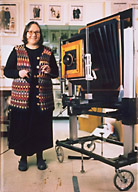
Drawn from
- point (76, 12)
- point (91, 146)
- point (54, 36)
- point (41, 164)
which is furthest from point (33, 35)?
point (91, 146)

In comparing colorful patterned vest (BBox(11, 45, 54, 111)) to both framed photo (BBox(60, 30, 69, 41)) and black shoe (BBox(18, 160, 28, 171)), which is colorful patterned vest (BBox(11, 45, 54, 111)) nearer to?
framed photo (BBox(60, 30, 69, 41))

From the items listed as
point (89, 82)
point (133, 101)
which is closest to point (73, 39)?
point (89, 82)

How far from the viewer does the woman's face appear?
1.23 meters

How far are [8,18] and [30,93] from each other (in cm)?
46

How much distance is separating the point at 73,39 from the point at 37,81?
360 mm

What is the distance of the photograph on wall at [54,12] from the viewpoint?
110 cm

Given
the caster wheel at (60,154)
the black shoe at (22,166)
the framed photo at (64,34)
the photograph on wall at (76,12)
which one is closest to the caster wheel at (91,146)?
the caster wheel at (60,154)

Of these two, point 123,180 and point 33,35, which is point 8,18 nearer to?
point 33,35

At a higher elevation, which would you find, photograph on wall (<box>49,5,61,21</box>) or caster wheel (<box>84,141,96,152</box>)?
photograph on wall (<box>49,5,61,21</box>)

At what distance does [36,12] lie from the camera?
110 centimetres

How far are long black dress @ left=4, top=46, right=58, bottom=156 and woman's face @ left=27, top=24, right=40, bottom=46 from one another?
0.18ft

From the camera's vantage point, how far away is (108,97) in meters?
1.38

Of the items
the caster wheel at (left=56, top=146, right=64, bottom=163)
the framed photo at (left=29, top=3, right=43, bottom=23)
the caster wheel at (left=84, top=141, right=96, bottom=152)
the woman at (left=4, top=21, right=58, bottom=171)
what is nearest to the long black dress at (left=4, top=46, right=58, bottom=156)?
the woman at (left=4, top=21, right=58, bottom=171)

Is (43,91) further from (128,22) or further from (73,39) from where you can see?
(128,22)
